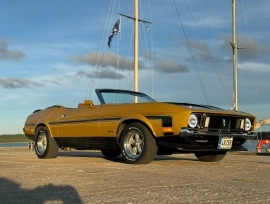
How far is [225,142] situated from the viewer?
7949mm

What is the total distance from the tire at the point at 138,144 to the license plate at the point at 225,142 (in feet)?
3.55

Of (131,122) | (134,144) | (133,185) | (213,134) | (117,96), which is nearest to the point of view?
(133,185)

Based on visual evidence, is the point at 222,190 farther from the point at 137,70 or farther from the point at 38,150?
the point at 137,70

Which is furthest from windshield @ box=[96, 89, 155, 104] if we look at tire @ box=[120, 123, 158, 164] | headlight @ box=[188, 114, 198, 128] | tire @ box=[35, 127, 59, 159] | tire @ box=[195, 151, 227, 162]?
headlight @ box=[188, 114, 198, 128]

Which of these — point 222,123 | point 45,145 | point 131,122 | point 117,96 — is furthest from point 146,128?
point 45,145

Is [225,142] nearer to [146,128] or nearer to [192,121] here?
[192,121]

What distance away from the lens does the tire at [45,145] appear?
9859 mm

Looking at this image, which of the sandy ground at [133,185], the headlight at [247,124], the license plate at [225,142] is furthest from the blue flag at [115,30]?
the sandy ground at [133,185]

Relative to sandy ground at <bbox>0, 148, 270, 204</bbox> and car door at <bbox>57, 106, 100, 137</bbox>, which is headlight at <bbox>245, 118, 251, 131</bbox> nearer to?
sandy ground at <bbox>0, 148, 270, 204</bbox>

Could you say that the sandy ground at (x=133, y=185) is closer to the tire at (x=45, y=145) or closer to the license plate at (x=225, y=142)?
the license plate at (x=225, y=142)

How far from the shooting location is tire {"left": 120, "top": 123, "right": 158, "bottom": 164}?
7.76 m

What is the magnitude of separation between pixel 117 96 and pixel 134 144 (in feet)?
5.19

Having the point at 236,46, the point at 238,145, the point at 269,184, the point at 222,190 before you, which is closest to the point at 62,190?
the point at 222,190

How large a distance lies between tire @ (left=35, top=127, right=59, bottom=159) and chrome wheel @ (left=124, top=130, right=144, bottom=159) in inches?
91.2
